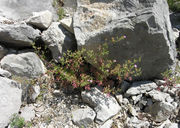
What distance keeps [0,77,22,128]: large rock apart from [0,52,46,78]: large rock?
1.51 feet

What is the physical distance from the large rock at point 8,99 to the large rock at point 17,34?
3.52ft

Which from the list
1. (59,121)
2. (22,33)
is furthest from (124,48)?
(22,33)

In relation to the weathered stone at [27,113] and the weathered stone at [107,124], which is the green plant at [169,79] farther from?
the weathered stone at [27,113]

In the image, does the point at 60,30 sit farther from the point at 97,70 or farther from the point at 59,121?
the point at 59,121

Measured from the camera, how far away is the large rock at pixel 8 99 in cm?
336

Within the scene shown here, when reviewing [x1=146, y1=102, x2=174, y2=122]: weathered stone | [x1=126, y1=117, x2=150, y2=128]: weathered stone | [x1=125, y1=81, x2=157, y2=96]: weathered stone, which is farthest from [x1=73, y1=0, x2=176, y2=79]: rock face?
[x1=126, y1=117, x2=150, y2=128]: weathered stone

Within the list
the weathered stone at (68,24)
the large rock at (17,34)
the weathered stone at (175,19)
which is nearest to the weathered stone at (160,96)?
the weathered stone at (68,24)

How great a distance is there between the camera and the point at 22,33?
14.1 ft

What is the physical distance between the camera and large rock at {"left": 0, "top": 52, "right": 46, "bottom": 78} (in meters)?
4.16

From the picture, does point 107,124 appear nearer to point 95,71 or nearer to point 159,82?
point 95,71

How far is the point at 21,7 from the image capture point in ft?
17.7

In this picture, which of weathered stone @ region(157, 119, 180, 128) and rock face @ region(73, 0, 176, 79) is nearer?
weathered stone @ region(157, 119, 180, 128)

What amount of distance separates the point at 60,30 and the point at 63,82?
4.78 ft

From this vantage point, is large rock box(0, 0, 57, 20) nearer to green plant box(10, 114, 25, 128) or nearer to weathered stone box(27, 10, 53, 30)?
weathered stone box(27, 10, 53, 30)
